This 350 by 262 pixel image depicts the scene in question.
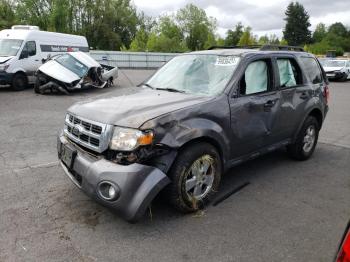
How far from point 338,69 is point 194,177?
24.2 metres

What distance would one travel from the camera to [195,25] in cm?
7856

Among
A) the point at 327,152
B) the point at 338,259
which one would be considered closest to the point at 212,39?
the point at 327,152

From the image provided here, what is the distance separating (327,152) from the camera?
6.48 meters

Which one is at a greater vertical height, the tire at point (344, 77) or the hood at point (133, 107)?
the hood at point (133, 107)

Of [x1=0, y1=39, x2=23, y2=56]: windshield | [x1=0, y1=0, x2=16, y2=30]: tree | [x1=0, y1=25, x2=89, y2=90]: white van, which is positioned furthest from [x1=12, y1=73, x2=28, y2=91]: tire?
[x1=0, y1=0, x2=16, y2=30]: tree

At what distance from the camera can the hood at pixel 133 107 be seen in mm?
3473

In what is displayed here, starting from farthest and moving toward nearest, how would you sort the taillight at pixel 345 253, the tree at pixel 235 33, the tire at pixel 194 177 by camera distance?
the tree at pixel 235 33, the tire at pixel 194 177, the taillight at pixel 345 253

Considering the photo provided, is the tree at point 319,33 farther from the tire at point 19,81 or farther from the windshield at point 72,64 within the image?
the tire at point 19,81

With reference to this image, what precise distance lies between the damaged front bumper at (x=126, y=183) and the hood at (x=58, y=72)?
34.5ft

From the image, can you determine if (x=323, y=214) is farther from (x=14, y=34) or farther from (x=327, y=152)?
(x=14, y=34)

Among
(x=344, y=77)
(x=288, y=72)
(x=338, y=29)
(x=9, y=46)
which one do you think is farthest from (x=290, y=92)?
(x=338, y=29)

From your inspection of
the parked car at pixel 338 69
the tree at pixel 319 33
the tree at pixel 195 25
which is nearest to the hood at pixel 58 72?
the parked car at pixel 338 69

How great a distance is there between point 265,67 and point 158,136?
2160 mm

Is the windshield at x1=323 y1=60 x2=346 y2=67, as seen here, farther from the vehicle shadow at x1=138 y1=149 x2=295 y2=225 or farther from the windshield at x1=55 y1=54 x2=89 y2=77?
the vehicle shadow at x1=138 y1=149 x2=295 y2=225
